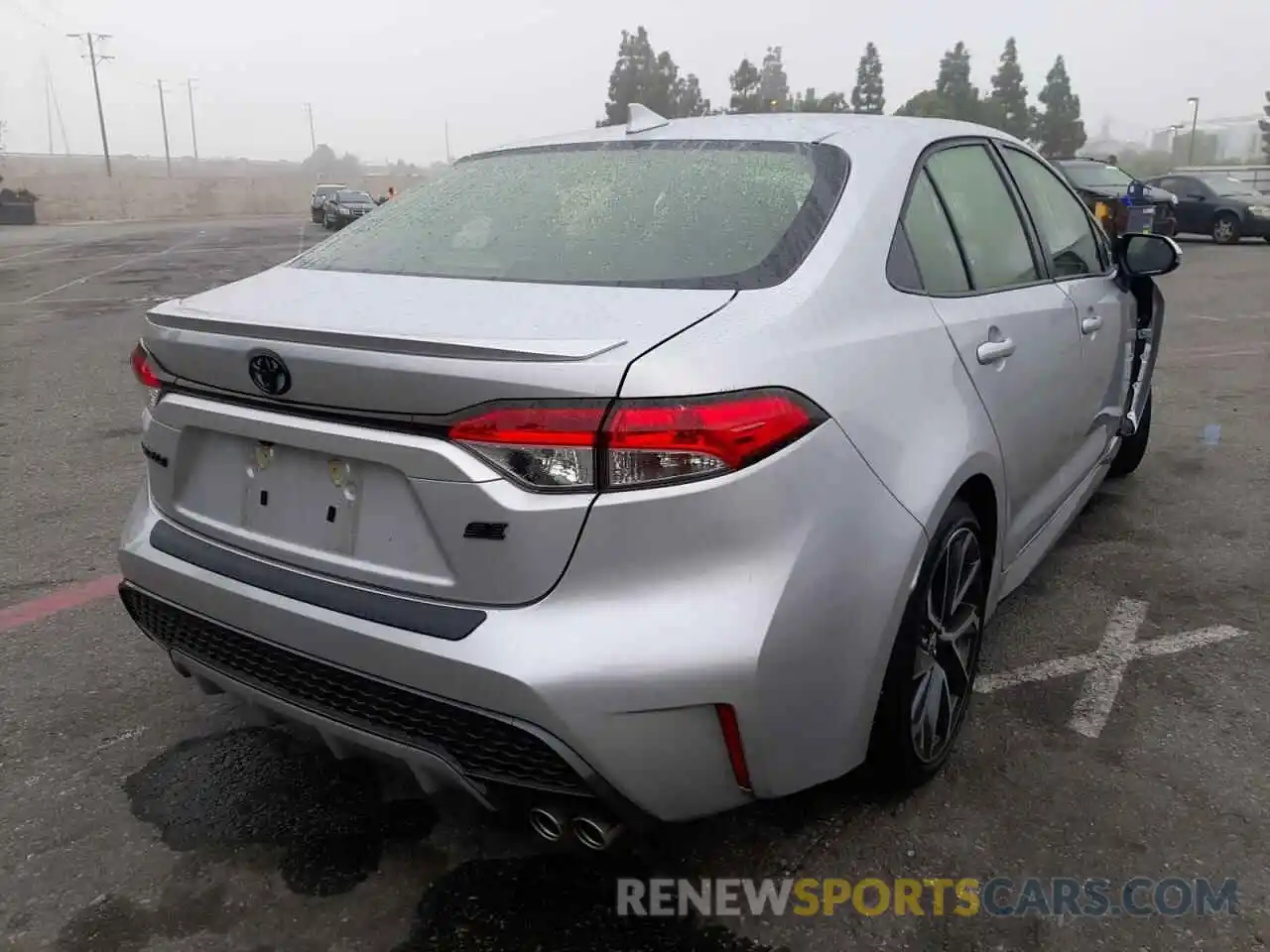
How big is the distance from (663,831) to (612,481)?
0.96 m

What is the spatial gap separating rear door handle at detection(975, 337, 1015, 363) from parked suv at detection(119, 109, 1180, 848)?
0.5 inches

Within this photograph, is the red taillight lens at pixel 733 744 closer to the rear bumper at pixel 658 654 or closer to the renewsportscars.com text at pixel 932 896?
the rear bumper at pixel 658 654

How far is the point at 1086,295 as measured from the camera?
3.49 meters

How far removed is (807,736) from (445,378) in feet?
3.14

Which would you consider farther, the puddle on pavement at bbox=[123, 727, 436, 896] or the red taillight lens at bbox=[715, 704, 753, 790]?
the puddle on pavement at bbox=[123, 727, 436, 896]

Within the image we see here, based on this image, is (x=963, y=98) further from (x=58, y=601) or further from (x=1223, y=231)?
(x=58, y=601)

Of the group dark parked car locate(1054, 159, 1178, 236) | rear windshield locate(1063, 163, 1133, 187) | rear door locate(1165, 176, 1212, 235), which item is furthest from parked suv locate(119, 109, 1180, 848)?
rear door locate(1165, 176, 1212, 235)

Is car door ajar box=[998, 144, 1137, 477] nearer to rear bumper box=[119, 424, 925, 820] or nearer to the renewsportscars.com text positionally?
the renewsportscars.com text

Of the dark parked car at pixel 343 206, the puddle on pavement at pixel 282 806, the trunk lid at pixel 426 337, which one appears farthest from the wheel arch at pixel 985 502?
the dark parked car at pixel 343 206

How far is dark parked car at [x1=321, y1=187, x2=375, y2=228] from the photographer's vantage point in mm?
33891

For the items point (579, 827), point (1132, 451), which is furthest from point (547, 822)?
point (1132, 451)

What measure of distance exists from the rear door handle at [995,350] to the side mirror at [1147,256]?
1514 mm

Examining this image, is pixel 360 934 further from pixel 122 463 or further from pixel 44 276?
pixel 44 276

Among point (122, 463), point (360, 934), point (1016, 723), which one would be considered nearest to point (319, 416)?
point (360, 934)
